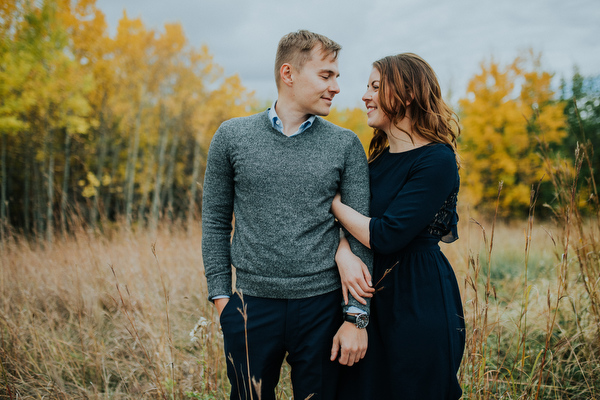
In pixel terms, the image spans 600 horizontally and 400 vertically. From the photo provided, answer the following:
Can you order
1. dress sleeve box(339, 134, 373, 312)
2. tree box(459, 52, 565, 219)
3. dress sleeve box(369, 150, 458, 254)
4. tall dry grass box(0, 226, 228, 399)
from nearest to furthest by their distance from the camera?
dress sleeve box(369, 150, 458, 254) → dress sleeve box(339, 134, 373, 312) → tall dry grass box(0, 226, 228, 399) → tree box(459, 52, 565, 219)

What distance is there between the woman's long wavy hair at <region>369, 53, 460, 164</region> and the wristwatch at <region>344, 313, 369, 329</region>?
0.86 metres

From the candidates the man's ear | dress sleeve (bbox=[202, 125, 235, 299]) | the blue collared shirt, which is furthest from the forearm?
the man's ear

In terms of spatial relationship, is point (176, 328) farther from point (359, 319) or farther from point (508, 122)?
point (508, 122)

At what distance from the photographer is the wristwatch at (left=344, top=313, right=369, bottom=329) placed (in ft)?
4.65

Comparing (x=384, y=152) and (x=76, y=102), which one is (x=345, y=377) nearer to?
(x=384, y=152)

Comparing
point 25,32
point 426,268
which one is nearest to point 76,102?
point 25,32

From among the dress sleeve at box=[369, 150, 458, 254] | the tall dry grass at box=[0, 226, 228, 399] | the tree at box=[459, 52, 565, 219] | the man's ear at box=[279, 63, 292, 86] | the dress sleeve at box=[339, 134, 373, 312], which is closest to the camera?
the dress sleeve at box=[369, 150, 458, 254]

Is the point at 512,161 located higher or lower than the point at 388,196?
higher

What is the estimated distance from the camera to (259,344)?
57.6 inches

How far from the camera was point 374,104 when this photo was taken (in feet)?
5.63

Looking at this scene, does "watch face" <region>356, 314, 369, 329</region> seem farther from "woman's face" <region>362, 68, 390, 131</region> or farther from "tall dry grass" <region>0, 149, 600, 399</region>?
"woman's face" <region>362, 68, 390, 131</region>

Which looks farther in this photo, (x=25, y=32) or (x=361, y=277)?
(x=25, y=32)

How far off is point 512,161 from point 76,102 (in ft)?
48.6

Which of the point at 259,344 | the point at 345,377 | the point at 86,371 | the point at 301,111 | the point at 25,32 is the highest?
the point at 25,32
